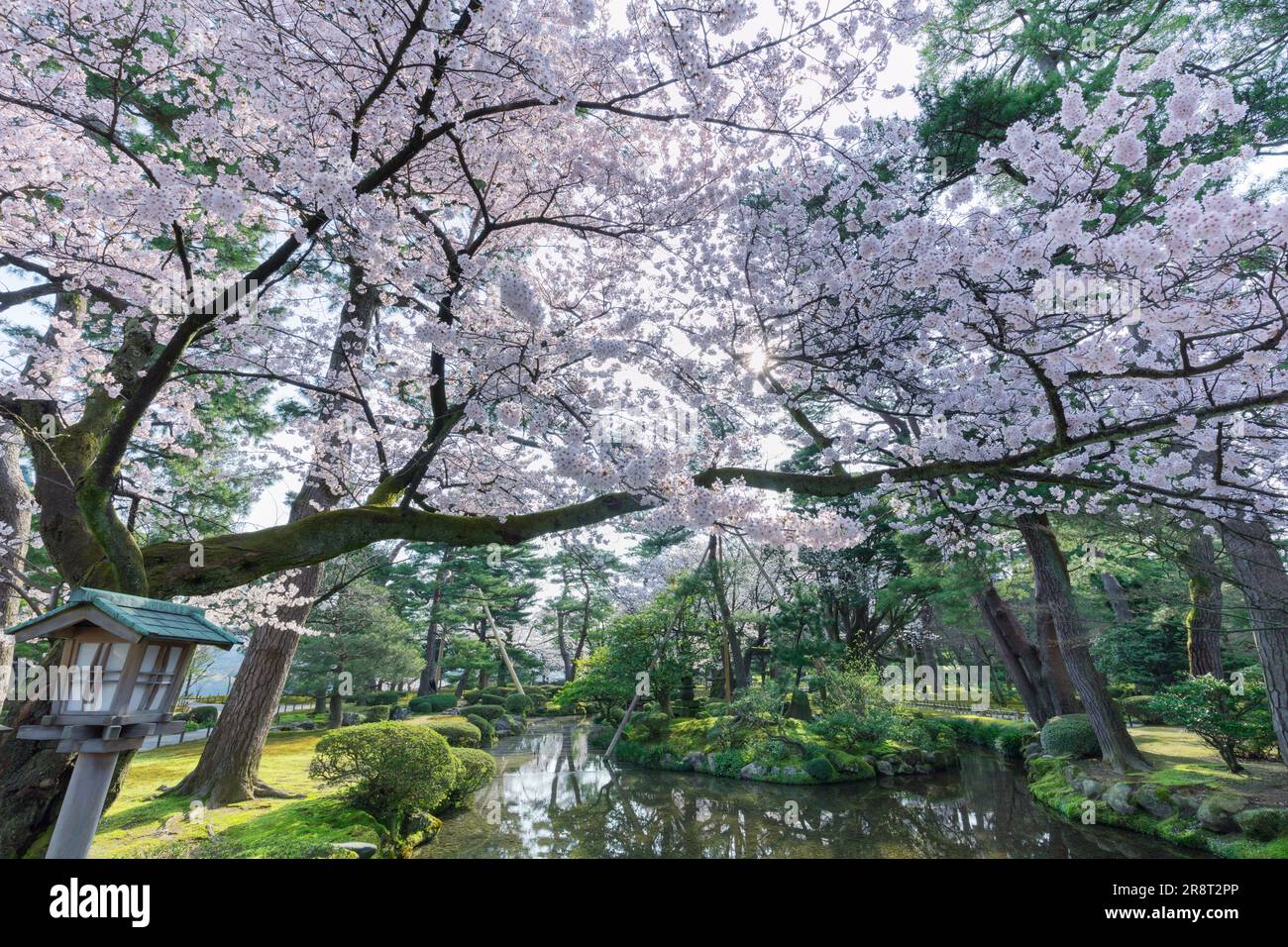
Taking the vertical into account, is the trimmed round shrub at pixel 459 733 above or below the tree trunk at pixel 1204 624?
below

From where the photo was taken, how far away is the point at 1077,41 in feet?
19.9

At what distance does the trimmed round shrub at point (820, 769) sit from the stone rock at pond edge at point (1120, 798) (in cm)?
392

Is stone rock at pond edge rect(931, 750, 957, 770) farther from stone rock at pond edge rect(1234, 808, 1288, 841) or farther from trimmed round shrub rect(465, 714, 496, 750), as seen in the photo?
trimmed round shrub rect(465, 714, 496, 750)

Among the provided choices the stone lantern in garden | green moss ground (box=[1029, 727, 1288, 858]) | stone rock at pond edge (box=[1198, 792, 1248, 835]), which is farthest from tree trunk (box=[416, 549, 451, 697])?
stone rock at pond edge (box=[1198, 792, 1248, 835])

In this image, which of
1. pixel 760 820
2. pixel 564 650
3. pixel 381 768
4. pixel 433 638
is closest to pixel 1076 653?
pixel 760 820

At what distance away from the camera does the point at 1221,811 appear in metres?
6.27

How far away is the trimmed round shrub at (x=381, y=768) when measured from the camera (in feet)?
20.8

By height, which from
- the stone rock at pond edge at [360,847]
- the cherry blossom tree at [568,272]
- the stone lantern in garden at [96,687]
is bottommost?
the stone rock at pond edge at [360,847]

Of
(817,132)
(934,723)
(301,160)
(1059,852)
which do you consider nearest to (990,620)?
(934,723)

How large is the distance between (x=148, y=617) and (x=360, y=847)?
366cm

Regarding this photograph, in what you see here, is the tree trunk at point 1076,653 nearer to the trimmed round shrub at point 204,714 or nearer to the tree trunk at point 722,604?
the tree trunk at point 722,604

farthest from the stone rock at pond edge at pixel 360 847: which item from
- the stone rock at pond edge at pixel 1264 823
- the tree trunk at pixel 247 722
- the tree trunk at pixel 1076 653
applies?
the tree trunk at pixel 1076 653

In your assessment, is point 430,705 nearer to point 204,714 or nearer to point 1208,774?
point 204,714

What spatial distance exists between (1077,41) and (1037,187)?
4.78 m
